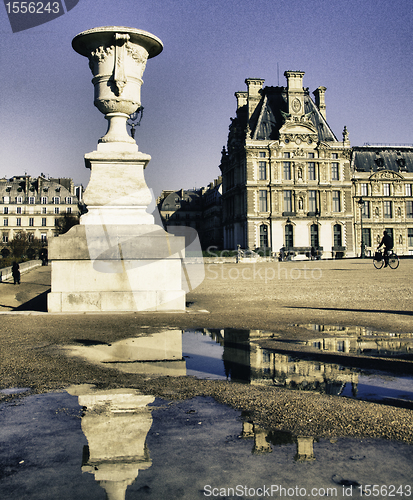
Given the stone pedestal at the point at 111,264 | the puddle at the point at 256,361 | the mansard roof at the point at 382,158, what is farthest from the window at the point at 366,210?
the puddle at the point at 256,361

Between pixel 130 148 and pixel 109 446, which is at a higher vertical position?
pixel 130 148

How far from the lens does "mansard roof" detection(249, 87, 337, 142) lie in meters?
63.2

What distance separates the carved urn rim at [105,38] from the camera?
8320mm

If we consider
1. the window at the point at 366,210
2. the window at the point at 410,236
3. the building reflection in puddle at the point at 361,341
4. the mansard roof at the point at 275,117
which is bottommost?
the building reflection in puddle at the point at 361,341

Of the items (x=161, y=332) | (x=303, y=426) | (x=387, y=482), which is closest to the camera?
(x=387, y=482)

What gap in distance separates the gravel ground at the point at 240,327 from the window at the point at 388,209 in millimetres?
61654

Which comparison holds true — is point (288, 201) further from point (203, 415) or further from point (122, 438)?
point (122, 438)

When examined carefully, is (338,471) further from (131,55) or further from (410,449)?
(131,55)

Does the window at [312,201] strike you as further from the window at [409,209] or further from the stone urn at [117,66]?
the stone urn at [117,66]

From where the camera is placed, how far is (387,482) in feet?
7.41

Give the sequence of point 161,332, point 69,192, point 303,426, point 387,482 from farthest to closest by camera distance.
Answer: point 69,192 < point 161,332 < point 303,426 < point 387,482

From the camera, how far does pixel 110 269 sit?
26.5 ft

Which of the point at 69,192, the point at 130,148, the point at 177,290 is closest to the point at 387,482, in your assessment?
the point at 177,290

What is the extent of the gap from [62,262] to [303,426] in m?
5.97
